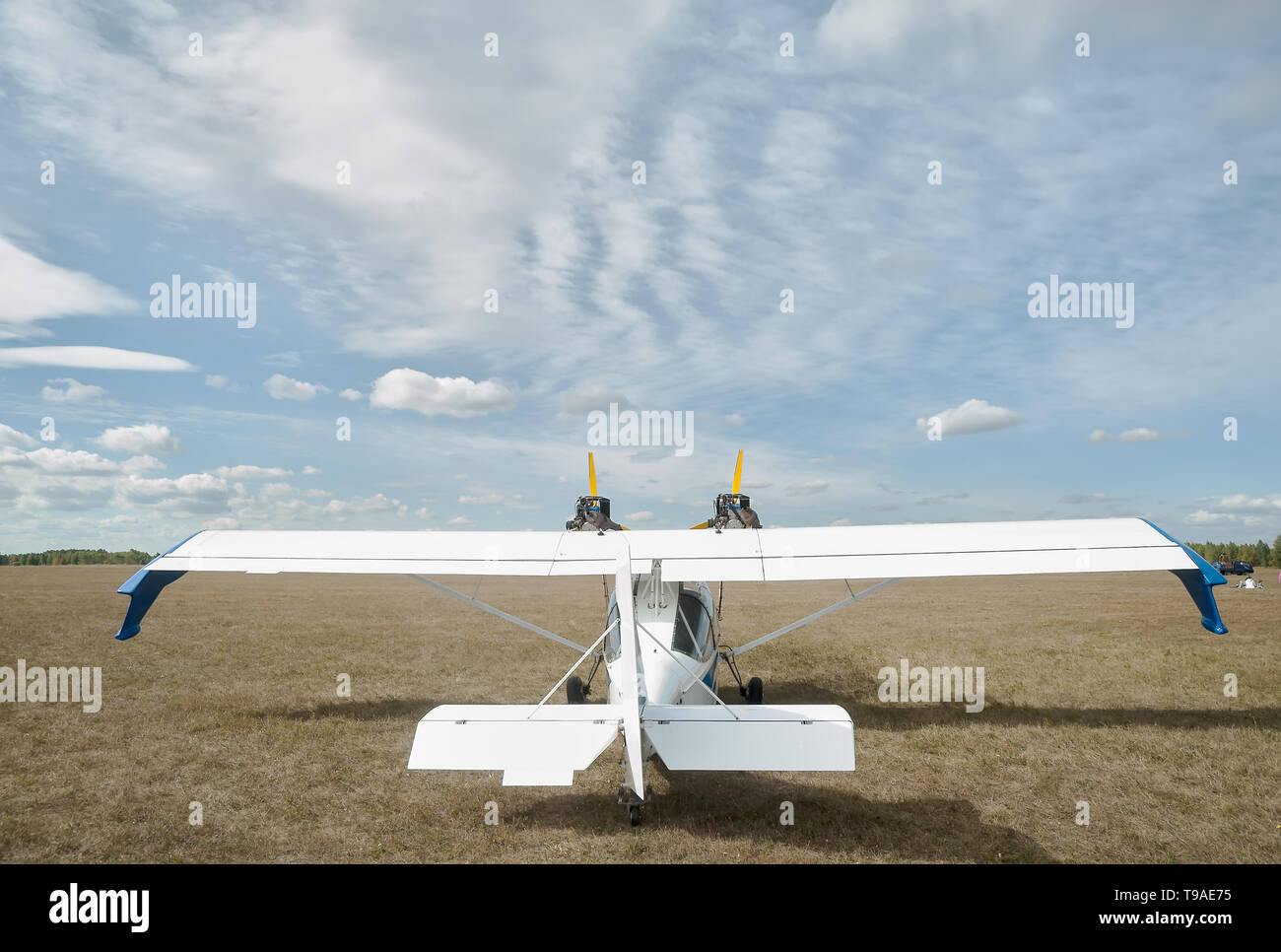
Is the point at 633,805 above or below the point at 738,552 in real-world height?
below

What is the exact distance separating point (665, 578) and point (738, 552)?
4.40 feet

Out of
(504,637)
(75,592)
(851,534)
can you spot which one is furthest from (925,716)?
(75,592)

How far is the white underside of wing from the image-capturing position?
8500 millimetres

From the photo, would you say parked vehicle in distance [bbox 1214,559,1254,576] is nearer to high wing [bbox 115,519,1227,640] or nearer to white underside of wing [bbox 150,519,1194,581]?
high wing [bbox 115,519,1227,640]

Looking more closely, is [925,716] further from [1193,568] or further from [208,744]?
[208,744]

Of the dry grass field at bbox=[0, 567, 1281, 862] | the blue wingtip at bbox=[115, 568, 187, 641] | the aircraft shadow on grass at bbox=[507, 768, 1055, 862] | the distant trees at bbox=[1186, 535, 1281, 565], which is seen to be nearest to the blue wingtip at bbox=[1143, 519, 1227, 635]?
the dry grass field at bbox=[0, 567, 1281, 862]

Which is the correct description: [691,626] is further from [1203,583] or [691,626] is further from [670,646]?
[1203,583]

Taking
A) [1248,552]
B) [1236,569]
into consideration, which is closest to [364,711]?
[1236,569]

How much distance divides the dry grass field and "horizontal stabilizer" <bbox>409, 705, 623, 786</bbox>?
45.1 inches

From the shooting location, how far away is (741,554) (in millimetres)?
8812

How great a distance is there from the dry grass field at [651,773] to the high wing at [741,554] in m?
2.04

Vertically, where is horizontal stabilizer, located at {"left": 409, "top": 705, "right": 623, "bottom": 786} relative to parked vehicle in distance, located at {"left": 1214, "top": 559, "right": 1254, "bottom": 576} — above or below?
above

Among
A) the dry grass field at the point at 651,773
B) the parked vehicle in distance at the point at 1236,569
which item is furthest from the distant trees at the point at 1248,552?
the dry grass field at the point at 651,773
